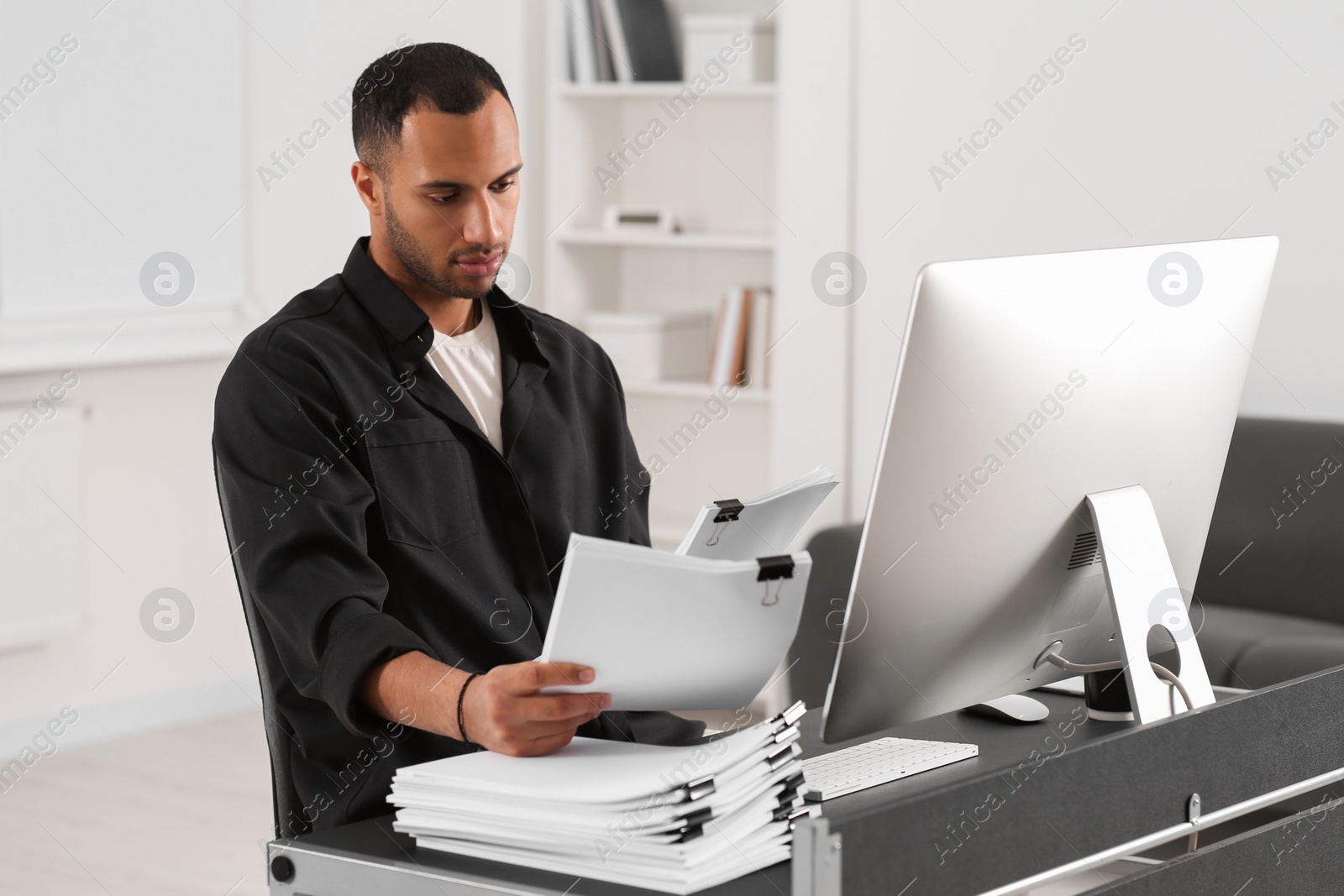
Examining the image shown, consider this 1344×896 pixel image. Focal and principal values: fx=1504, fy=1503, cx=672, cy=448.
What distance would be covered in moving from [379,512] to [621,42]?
3.45 metres

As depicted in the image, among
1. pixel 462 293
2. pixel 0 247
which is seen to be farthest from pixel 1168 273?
pixel 0 247

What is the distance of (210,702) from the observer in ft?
13.8

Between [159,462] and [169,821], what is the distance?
1114mm

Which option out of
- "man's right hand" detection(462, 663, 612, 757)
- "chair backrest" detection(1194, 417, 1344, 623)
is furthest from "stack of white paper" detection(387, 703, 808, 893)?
"chair backrest" detection(1194, 417, 1344, 623)

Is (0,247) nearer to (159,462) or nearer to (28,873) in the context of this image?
(159,462)

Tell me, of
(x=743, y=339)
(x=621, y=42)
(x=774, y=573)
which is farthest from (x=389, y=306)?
(x=621, y=42)

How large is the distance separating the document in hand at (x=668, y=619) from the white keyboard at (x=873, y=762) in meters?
0.16

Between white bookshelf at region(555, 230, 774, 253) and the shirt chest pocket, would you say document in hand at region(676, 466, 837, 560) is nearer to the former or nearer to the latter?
the shirt chest pocket

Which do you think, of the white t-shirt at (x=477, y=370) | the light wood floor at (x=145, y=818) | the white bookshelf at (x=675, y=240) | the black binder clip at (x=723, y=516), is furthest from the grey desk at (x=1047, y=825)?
the white bookshelf at (x=675, y=240)

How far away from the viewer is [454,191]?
149 centimetres

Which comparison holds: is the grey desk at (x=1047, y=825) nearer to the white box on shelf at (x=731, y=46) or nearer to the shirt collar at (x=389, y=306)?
the shirt collar at (x=389, y=306)

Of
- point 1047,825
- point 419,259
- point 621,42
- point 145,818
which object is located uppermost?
point 621,42

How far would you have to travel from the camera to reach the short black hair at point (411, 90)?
149 cm

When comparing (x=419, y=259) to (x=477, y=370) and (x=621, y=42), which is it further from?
(x=621, y=42)
